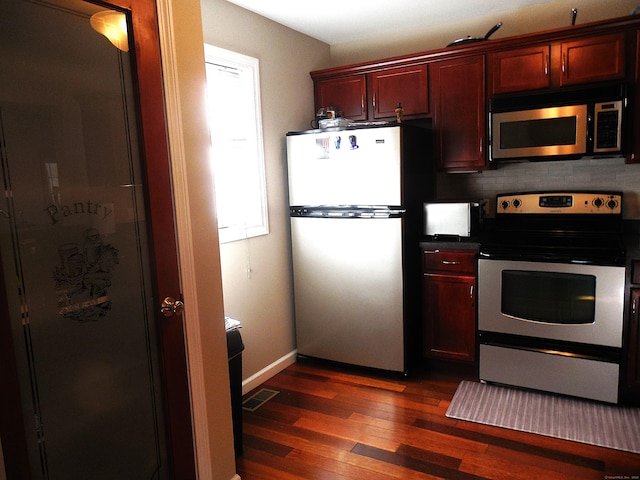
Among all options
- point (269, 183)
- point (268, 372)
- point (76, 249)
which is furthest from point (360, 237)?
point (76, 249)

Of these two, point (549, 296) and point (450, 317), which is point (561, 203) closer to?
point (549, 296)

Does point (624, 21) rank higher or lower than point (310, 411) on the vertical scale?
higher

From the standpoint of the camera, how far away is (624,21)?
2.79m

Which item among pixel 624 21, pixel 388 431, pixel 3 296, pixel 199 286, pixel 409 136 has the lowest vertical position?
pixel 388 431

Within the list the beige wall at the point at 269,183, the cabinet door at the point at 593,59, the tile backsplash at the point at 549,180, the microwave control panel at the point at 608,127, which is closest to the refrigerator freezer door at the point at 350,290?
the beige wall at the point at 269,183

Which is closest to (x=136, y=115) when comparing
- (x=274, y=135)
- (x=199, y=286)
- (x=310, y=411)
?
(x=199, y=286)

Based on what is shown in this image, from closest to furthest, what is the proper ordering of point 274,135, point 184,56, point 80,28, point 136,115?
point 80,28 < point 136,115 < point 184,56 < point 274,135

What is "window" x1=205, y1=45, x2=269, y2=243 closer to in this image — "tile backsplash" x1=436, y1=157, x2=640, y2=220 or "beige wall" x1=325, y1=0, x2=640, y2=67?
"beige wall" x1=325, y1=0, x2=640, y2=67

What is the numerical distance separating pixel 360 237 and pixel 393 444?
1320 mm

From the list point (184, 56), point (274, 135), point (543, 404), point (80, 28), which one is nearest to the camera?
point (80, 28)

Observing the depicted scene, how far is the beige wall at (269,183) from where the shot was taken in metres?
3.06

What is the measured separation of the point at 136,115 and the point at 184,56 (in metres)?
0.33

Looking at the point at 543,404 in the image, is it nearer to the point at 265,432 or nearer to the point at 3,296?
the point at 265,432

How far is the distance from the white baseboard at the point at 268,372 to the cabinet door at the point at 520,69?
7.76ft
